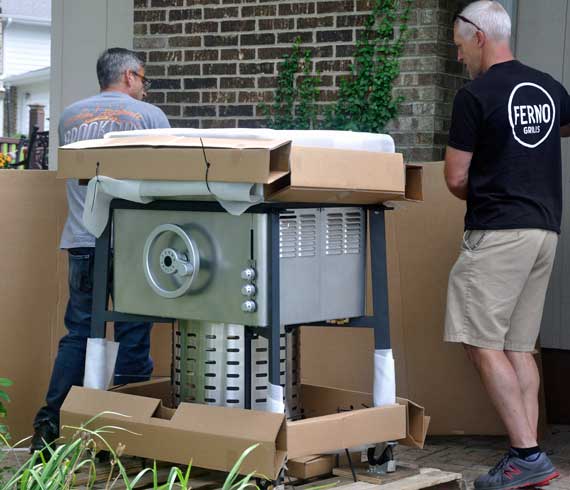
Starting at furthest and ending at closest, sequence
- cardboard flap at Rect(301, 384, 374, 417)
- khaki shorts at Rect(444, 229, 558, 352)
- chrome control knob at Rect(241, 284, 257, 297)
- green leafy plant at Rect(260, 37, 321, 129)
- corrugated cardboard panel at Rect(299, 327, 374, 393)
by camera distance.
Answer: green leafy plant at Rect(260, 37, 321, 129)
corrugated cardboard panel at Rect(299, 327, 374, 393)
khaki shorts at Rect(444, 229, 558, 352)
cardboard flap at Rect(301, 384, 374, 417)
chrome control knob at Rect(241, 284, 257, 297)

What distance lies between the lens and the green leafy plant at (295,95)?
21.6 feet

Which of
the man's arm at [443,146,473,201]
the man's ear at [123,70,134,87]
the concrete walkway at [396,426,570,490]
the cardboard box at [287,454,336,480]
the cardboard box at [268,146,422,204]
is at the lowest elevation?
the concrete walkway at [396,426,570,490]

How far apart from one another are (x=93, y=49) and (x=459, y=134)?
11.6 ft

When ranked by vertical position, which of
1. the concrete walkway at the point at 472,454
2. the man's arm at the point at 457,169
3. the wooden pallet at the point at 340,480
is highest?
the man's arm at the point at 457,169

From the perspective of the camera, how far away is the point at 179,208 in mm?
4051

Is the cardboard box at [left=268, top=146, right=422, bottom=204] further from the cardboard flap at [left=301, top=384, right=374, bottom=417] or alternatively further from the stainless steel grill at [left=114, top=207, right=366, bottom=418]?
the cardboard flap at [left=301, top=384, right=374, bottom=417]

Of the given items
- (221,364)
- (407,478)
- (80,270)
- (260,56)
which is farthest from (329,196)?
(260,56)

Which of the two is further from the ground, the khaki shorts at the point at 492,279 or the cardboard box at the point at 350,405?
the khaki shorts at the point at 492,279

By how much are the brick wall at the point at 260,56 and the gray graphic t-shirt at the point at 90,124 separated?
1.70 meters

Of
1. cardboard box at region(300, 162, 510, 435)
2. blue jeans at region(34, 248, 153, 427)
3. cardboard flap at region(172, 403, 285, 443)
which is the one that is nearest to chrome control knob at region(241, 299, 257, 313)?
cardboard flap at region(172, 403, 285, 443)

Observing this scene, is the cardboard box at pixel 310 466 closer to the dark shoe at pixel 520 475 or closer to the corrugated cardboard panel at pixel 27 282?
the dark shoe at pixel 520 475

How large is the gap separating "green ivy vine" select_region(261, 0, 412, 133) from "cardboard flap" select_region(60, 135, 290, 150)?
7.87 feet

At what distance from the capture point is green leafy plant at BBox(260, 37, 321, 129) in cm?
659

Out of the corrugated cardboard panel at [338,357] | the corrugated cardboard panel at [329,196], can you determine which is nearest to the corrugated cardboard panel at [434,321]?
the corrugated cardboard panel at [338,357]
